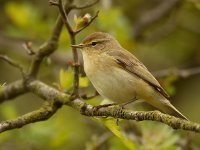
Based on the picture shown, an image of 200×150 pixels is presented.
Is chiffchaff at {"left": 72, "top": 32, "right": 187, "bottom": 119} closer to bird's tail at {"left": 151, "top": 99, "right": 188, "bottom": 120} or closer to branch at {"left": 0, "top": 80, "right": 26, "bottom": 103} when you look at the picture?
bird's tail at {"left": 151, "top": 99, "right": 188, "bottom": 120}

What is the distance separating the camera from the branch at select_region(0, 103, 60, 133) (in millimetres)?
4852

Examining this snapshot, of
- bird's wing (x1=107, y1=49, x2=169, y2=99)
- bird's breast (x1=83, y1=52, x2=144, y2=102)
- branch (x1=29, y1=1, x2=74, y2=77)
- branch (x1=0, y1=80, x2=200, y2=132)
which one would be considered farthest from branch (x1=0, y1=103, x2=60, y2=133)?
bird's wing (x1=107, y1=49, x2=169, y2=99)

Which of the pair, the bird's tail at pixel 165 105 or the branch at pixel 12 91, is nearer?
the bird's tail at pixel 165 105

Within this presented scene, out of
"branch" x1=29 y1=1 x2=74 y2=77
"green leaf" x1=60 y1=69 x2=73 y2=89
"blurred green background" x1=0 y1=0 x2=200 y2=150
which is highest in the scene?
"branch" x1=29 y1=1 x2=74 y2=77

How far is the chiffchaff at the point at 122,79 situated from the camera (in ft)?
18.2

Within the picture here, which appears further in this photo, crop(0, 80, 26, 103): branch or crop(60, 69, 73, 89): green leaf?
crop(0, 80, 26, 103): branch

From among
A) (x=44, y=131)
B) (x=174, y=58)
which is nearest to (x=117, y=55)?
(x=44, y=131)

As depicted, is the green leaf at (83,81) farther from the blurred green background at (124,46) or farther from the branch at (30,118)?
the branch at (30,118)

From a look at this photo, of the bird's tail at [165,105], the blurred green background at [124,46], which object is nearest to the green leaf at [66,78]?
the blurred green background at [124,46]

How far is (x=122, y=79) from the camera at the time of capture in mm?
5641

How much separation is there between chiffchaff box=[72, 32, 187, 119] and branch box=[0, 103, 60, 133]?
57 cm

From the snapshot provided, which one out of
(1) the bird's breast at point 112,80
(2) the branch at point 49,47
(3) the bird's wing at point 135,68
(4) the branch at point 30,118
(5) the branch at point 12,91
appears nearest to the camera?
(4) the branch at point 30,118

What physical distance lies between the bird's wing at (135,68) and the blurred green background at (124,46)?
477 millimetres

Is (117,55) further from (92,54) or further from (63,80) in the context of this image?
(63,80)
